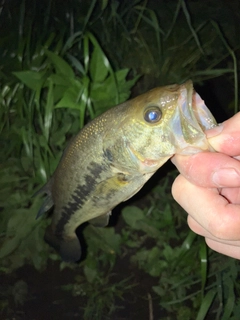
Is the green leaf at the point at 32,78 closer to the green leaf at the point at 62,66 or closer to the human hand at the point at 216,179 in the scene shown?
the green leaf at the point at 62,66

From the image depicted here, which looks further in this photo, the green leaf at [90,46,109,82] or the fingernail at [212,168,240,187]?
the green leaf at [90,46,109,82]

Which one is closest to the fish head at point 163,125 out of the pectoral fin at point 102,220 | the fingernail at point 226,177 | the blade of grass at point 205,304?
the fingernail at point 226,177

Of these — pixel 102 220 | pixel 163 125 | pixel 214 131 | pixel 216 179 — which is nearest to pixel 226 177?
pixel 216 179

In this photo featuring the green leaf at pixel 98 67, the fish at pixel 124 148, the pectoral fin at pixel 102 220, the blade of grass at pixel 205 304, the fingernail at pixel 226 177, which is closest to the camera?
the fingernail at pixel 226 177

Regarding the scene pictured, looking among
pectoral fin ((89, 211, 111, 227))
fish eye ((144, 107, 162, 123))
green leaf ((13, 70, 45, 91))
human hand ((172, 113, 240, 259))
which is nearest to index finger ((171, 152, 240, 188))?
human hand ((172, 113, 240, 259))

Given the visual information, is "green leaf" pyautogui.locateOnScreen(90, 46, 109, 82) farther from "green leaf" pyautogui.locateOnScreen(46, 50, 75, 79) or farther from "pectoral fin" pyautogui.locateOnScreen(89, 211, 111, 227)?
"pectoral fin" pyautogui.locateOnScreen(89, 211, 111, 227)
